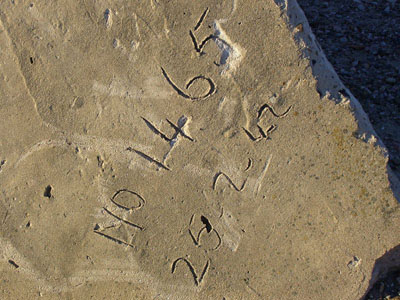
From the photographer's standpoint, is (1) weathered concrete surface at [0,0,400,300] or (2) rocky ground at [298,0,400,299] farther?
(2) rocky ground at [298,0,400,299]

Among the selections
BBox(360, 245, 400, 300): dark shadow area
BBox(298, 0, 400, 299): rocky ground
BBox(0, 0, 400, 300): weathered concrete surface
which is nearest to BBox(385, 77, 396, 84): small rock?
BBox(298, 0, 400, 299): rocky ground

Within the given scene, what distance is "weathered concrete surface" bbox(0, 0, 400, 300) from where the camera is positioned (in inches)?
80.3

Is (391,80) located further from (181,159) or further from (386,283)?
(181,159)

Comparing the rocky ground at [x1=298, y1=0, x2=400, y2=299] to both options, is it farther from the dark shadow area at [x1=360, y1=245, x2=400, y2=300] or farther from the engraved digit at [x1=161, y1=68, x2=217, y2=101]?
the engraved digit at [x1=161, y1=68, x2=217, y2=101]

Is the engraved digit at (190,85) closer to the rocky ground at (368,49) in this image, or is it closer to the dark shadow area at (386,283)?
the rocky ground at (368,49)

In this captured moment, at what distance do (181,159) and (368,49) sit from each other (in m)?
1.58

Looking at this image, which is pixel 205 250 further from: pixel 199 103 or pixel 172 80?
pixel 172 80

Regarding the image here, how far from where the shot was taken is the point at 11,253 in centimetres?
218

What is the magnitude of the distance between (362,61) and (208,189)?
145cm

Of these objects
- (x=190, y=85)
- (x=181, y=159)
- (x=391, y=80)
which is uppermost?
(x=391, y=80)

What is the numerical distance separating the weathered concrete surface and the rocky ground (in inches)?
15.5

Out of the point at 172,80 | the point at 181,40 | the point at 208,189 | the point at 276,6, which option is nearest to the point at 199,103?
the point at 172,80

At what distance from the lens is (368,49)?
7.89ft

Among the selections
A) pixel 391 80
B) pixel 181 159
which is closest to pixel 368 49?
pixel 391 80
